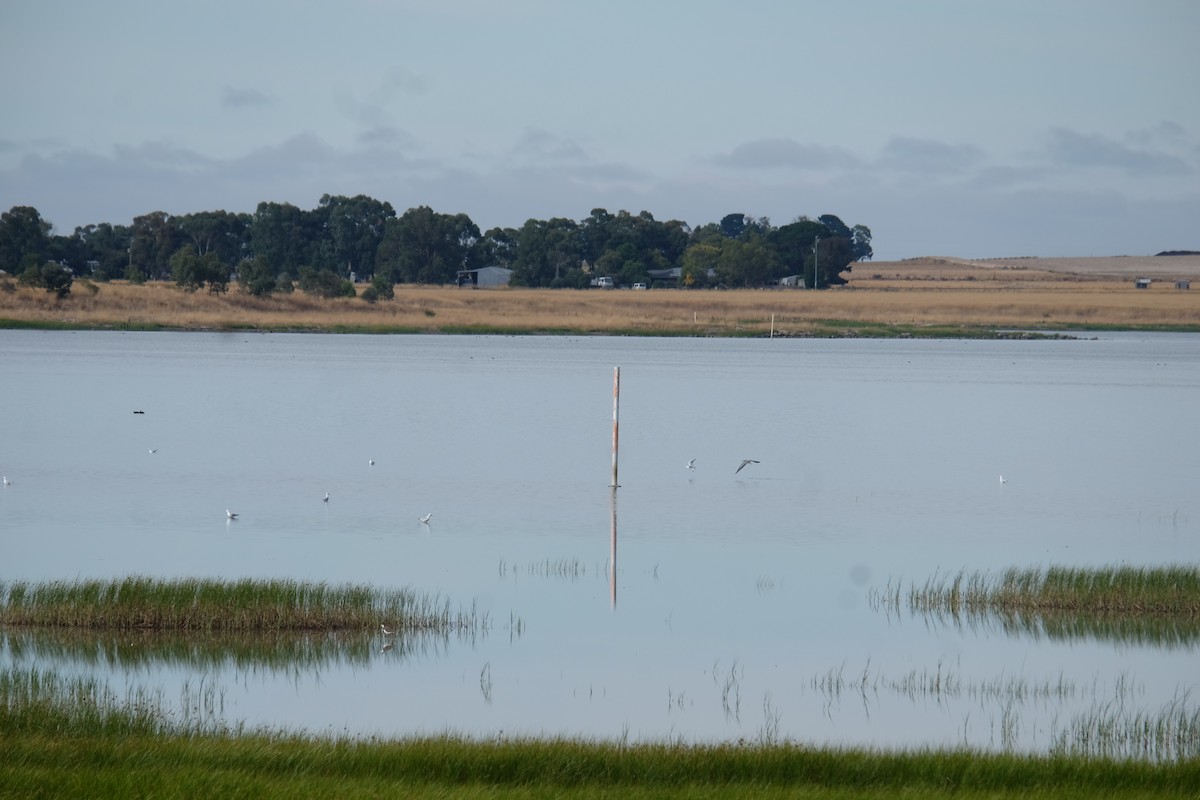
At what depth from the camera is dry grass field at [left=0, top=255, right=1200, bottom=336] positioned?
93.2 m

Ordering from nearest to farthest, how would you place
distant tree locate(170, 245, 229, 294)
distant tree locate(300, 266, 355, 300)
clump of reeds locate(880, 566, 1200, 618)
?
clump of reeds locate(880, 566, 1200, 618), distant tree locate(170, 245, 229, 294), distant tree locate(300, 266, 355, 300)

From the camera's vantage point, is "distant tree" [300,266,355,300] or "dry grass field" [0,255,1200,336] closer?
"dry grass field" [0,255,1200,336]

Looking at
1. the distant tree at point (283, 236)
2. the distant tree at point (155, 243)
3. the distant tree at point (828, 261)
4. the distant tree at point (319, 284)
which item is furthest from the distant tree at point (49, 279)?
the distant tree at point (828, 261)

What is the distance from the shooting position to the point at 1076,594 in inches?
679

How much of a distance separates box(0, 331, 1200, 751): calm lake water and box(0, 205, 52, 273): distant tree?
7351 cm

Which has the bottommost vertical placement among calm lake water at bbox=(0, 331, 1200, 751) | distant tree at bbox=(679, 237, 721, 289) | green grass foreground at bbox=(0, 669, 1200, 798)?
calm lake water at bbox=(0, 331, 1200, 751)

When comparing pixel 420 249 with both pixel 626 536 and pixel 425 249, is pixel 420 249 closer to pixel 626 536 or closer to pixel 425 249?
pixel 425 249

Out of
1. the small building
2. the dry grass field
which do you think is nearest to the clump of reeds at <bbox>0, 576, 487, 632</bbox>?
the dry grass field

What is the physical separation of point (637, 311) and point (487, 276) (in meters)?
44.6

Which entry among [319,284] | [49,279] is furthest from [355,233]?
[49,279]

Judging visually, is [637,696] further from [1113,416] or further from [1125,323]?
[1125,323]

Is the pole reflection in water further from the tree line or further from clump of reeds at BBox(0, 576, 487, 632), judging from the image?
the tree line

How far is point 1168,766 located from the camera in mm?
10469

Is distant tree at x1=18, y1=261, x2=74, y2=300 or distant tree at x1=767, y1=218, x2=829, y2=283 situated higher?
distant tree at x1=767, y1=218, x2=829, y2=283
